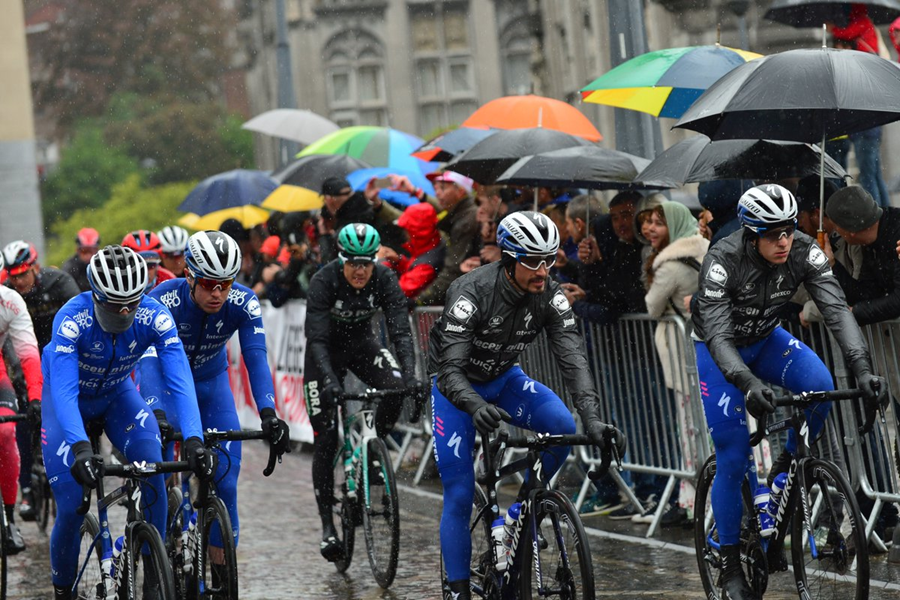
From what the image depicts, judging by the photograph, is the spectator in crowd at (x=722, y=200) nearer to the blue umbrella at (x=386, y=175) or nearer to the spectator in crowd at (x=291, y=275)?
the blue umbrella at (x=386, y=175)

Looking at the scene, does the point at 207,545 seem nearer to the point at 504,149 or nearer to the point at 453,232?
the point at 453,232

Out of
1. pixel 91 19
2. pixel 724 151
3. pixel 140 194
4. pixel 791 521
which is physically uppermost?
pixel 91 19

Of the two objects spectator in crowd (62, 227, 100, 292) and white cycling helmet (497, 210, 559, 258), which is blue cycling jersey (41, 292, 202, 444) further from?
spectator in crowd (62, 227, 100, 292)

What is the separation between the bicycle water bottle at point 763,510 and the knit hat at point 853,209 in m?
1.63

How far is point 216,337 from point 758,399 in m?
3.44

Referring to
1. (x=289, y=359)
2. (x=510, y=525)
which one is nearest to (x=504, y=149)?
(x=289, y=359)

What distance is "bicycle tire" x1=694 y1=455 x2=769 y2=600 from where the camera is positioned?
7328 millimetres

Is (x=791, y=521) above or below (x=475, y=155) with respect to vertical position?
below

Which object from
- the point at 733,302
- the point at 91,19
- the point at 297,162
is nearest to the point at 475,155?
the point at 297,162

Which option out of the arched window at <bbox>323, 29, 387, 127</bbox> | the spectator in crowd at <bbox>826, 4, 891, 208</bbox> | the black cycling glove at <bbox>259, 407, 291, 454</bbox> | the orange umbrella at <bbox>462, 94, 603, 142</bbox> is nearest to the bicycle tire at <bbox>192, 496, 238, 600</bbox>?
the black cycling glove at <bbox>259, 407, 291, 454</bbox>

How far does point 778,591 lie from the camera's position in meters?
8.02

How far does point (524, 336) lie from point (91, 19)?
6850cm

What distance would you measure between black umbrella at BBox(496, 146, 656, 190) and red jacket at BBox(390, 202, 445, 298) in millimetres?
1551

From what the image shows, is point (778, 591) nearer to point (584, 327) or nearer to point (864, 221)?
point (864, 221)
